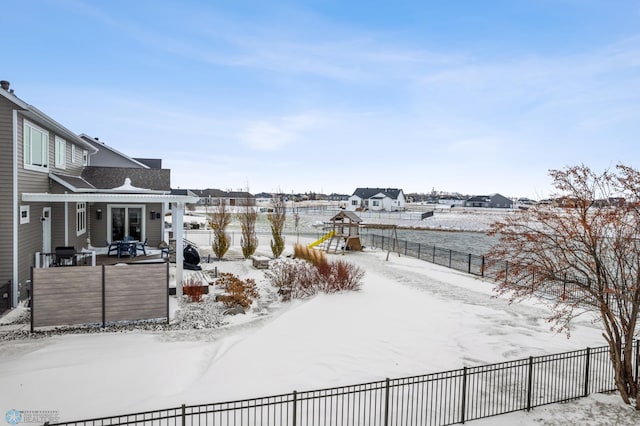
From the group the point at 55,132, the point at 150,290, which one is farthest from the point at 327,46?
the point at 150,290

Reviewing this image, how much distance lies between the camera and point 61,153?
1842 cm

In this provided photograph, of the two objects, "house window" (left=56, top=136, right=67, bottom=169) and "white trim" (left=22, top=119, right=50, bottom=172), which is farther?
"house window" (left=56, top=136, right=67, bottom=169)

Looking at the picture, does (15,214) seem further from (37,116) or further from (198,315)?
(198,315)

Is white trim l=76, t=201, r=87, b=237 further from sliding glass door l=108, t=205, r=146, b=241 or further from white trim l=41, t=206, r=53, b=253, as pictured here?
white trim l=41, t=206, r=53, b=253

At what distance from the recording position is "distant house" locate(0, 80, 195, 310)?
510 inches

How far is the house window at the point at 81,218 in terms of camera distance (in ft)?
62.3

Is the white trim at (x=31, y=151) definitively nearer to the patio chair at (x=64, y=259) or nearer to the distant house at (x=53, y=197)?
the distant house at (x=53, y=197)

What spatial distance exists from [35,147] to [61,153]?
3.57 meters

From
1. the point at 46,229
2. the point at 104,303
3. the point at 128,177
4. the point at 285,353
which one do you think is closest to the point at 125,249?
the point at 46,229

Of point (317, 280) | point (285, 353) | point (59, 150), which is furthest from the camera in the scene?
point (59, 150)

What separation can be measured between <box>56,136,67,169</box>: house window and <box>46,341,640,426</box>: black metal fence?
1501 centimetres

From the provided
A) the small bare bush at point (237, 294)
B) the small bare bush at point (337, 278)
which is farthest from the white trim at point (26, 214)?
the small bare bush at point (337, 278)

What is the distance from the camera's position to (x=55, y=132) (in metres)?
17.1

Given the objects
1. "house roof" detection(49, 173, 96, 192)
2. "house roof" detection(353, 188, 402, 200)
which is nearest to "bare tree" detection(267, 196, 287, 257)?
"house roof" detection(49, 173, 96, 192)
